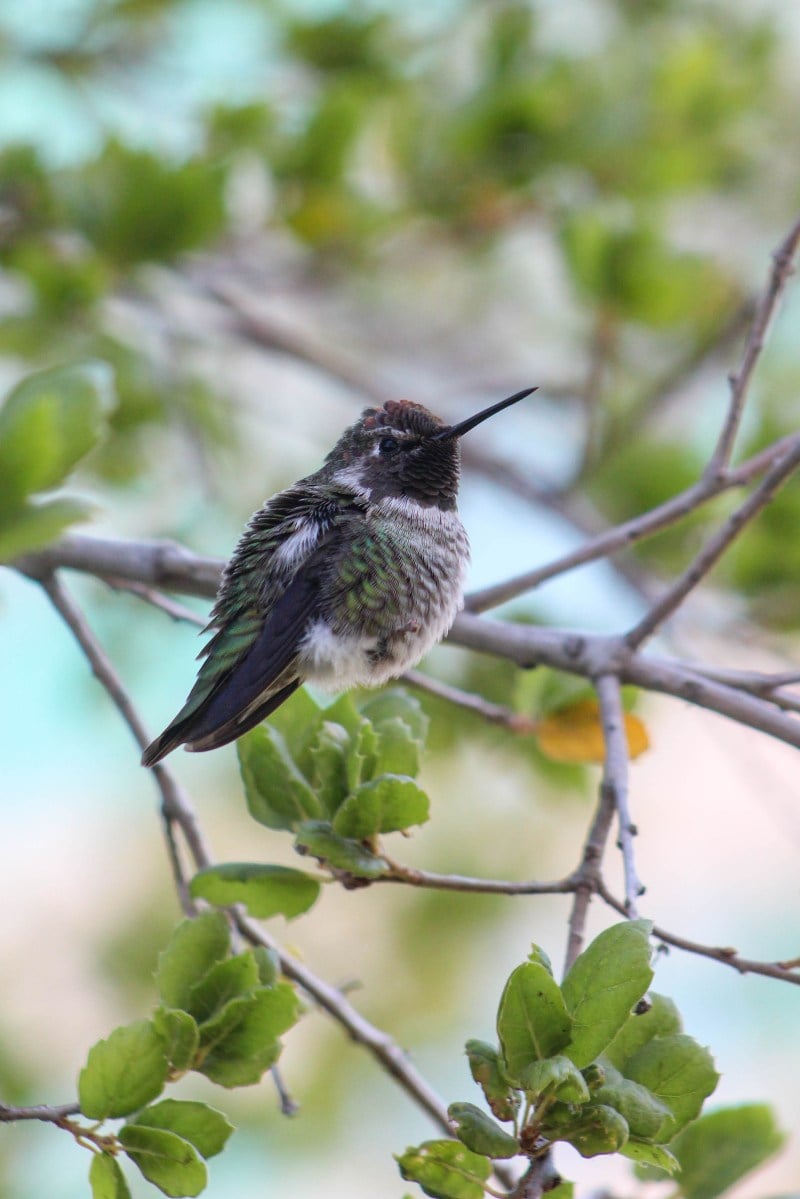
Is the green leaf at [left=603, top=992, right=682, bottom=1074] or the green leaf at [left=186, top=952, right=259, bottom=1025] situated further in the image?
the green leaf at [left=186, top=952, right=259, bottom=1025]

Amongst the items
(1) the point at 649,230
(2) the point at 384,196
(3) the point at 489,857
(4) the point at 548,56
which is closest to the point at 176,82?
(2) the point at 384,196

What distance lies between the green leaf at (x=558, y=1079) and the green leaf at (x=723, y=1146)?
616 mm

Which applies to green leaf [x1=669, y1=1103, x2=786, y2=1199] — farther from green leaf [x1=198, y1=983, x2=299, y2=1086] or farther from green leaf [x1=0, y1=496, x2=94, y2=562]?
green leaf [x1=0, y1=496, x2=94, y2=562]

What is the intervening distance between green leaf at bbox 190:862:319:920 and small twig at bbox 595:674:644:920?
466 mm

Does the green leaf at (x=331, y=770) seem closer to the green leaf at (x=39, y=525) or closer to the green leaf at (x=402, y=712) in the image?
the green leaf at (x=402, y=712)

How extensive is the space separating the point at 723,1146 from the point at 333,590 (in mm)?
1032

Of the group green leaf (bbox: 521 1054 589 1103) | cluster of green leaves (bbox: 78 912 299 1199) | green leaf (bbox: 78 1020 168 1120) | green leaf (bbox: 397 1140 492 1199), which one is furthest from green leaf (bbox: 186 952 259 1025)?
green leaf (bbox: 521 1054 589 1103)

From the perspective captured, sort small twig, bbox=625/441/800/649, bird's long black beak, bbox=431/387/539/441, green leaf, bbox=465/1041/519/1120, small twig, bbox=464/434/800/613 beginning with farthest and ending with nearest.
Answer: small twig, bbox=464/434/800/613 < small twig, bbox=625/441/800/649 < bird's long black beak, bbox=431/387/539/441 < green leaf, bbox=465/1041/519/1120

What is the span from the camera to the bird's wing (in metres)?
1.95

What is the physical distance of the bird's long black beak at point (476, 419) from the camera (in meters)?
1.90

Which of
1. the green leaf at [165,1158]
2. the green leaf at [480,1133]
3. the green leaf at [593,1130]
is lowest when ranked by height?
the green leaf at [165,1158]

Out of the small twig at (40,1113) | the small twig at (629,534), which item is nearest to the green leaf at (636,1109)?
the small twig at (40,1113)

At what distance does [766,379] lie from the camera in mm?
5816

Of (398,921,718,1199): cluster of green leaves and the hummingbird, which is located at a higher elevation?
the hummingbird
